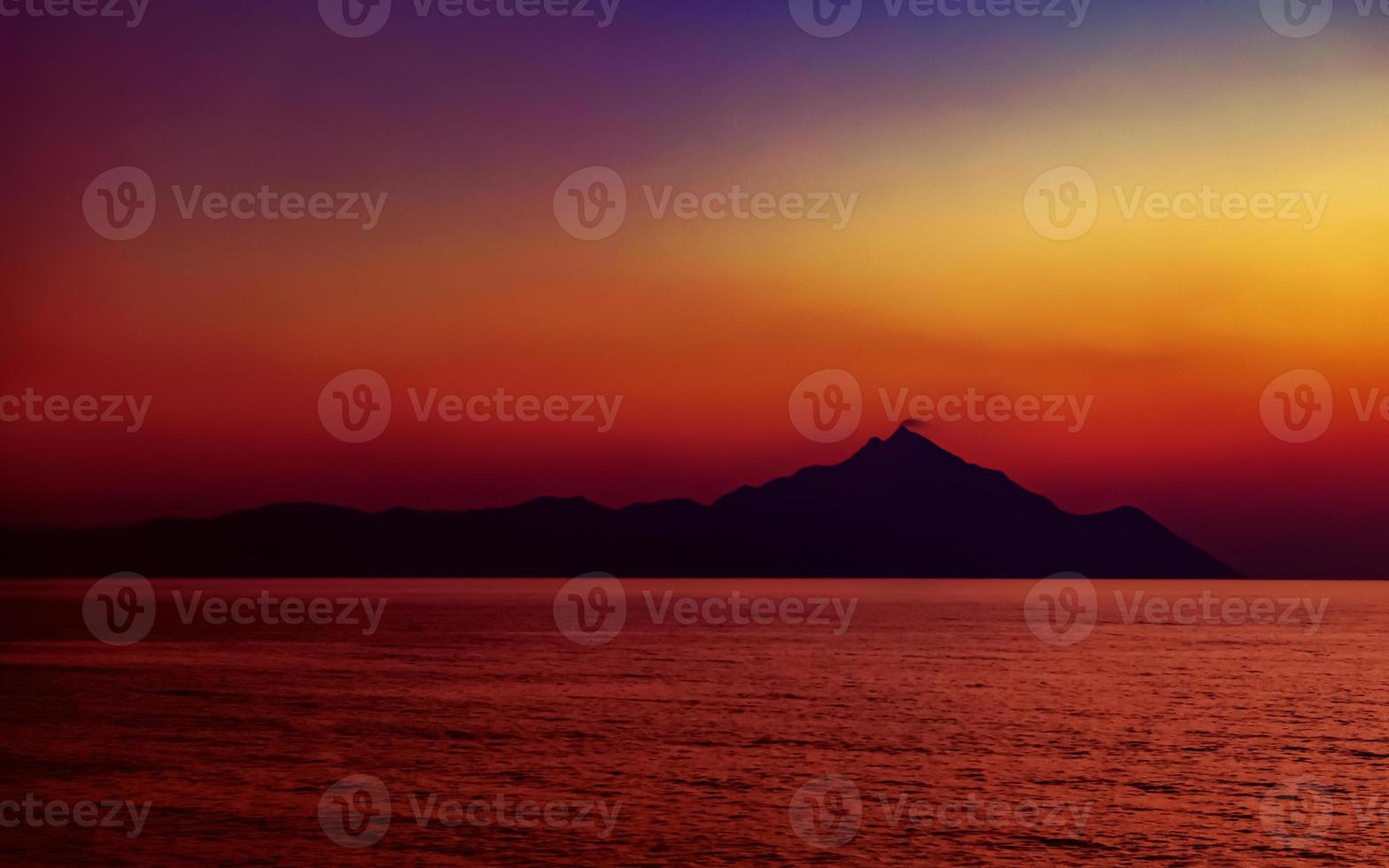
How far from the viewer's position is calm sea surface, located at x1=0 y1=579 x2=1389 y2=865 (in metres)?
31.5

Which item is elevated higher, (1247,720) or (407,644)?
(407,644)

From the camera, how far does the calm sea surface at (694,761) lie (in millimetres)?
31516

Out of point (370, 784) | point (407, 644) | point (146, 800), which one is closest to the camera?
point (146, 800)

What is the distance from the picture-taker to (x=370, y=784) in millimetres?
38594

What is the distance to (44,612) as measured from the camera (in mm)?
189375

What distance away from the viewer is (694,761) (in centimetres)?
4322

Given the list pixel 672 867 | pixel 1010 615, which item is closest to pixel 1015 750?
pixel 672 867

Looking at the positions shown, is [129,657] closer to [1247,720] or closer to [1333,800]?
[1247,720]

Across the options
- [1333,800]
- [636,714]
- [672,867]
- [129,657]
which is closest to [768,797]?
[672,867]

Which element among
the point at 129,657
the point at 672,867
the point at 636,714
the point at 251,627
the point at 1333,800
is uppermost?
the point at 251,627

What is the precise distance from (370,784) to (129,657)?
67933mm

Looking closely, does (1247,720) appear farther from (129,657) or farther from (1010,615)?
(1010,615)

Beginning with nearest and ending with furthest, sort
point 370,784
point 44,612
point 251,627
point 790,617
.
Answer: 1. point 370,784
2. point 251,627
3. point 790,617
4. point 44,612

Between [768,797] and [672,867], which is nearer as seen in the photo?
[672,867]
